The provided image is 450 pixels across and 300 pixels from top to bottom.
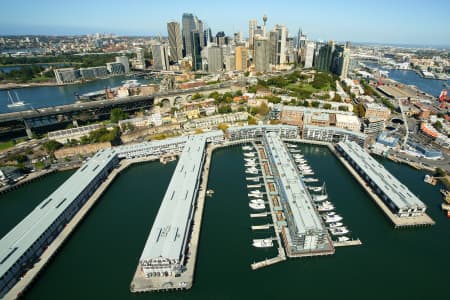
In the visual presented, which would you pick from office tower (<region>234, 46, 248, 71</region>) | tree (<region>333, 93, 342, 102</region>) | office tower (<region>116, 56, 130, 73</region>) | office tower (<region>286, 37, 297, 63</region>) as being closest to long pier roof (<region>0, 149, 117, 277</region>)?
tree (<region>333, 93, 342, 102</region>)

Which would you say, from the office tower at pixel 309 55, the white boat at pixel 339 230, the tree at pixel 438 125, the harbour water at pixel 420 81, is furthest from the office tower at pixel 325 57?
the white boat at pixel 339 230

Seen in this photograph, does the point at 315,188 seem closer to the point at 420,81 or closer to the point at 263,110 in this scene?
the point at 263,110

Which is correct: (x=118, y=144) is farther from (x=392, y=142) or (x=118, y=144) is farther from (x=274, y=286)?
(x=392, y=142)

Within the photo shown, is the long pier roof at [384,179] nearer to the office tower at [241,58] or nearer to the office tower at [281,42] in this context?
the office tower at [241,58]

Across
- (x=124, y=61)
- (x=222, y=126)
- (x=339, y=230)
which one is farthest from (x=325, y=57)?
(x=124, y=61)

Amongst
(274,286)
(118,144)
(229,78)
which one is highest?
(229,78)

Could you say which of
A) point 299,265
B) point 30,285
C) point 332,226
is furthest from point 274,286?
point 30,285

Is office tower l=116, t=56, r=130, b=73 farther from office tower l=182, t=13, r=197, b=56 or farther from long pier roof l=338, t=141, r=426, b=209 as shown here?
long pier roof l=338, t=141, r=426, b=209
